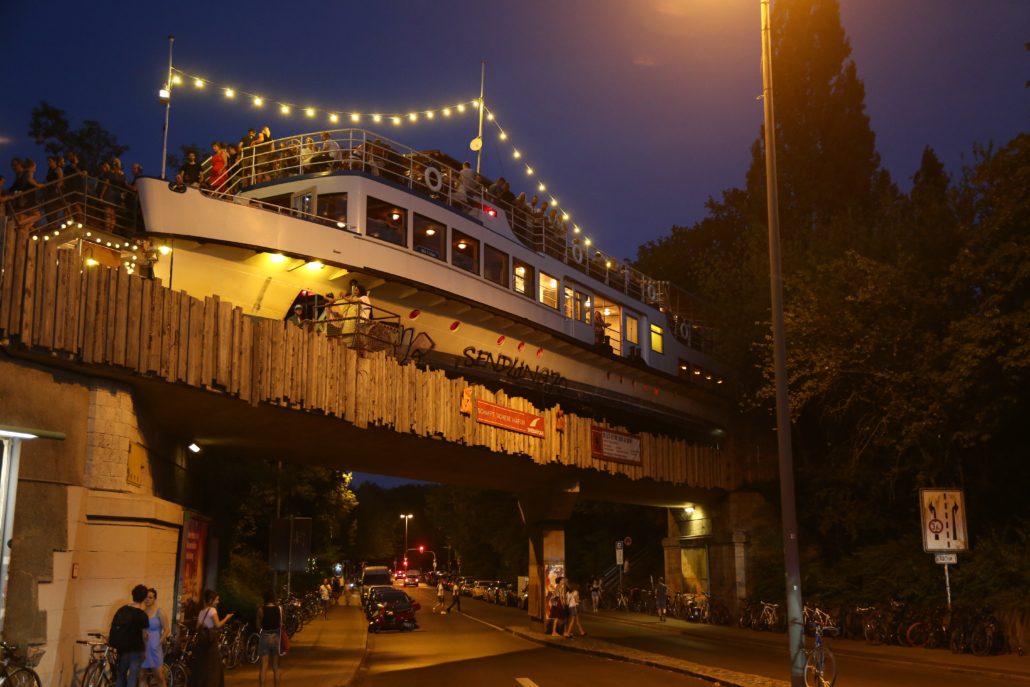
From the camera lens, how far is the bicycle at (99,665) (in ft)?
40.1

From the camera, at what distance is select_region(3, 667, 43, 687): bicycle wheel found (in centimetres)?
1051

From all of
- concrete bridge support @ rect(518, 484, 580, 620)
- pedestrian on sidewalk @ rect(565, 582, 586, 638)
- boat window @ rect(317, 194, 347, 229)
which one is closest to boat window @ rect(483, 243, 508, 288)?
boat window @ rect(317, 194, 347, 229)

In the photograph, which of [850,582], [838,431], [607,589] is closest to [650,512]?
[607,589]

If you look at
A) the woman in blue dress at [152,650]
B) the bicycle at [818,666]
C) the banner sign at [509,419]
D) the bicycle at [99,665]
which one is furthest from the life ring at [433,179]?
the bicycle at [818,666]

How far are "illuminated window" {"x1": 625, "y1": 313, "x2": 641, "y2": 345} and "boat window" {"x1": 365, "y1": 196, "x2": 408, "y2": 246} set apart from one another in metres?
13.7

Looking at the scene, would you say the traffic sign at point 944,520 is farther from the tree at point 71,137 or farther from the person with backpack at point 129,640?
the tree at point 71,137

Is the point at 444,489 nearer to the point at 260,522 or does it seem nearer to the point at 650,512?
the point at 650,512

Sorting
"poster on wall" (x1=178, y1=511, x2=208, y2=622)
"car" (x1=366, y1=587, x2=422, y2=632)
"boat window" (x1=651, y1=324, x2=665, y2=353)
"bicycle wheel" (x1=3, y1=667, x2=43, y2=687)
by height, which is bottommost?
"car" (x1=366, y1=587, x2=422, y2=632)

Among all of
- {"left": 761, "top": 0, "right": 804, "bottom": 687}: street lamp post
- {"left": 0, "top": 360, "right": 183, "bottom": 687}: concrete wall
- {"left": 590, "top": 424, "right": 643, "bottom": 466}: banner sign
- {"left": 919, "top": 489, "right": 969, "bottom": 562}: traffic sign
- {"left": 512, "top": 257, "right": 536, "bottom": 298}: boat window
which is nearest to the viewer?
{"left": 0, "top": 360, "right": 183, "bottom": 687}: concrete wall

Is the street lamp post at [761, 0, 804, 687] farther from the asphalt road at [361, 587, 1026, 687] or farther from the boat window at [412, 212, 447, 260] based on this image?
the boat window at [412, 212, 447, 260]

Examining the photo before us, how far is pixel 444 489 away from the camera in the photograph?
7169 centimetres

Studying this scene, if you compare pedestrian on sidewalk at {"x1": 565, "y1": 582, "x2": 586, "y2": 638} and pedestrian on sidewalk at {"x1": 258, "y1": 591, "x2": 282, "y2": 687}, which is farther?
pedestrian on sidewalk at {"x1": 565, "y1": 582, "x2": 586, "y2": 638}

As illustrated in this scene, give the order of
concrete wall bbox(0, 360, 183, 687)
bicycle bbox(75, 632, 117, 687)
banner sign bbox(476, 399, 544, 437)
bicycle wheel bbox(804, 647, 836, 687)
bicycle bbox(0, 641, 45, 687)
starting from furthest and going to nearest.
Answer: banner sign bbox(476, 399, 544, 437)
bicycle wheel bbox(804, 647, 836, 687)
bicycle bbox(75, 632, 117, 687)
concrete wall bbox(0, 360, 183, 687)
bicycle bbox(0, 641, 45, 687)

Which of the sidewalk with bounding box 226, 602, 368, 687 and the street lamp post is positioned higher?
the street lamp post
